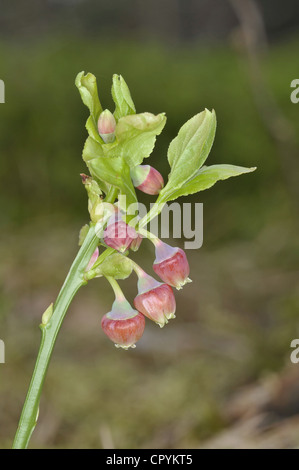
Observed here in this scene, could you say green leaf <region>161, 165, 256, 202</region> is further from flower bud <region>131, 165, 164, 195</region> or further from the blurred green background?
the blurred green background

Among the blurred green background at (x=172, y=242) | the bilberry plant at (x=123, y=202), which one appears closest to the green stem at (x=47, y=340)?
the bilberry plant at (x=123, y=202)

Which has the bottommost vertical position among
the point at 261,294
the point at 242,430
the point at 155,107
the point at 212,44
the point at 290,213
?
the point at 242,430

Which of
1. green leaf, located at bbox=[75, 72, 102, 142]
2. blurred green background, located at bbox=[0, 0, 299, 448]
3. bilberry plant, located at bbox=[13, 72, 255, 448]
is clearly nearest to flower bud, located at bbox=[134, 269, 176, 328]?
bilberry plant, located at bbox=[13, 72, 255, 448]

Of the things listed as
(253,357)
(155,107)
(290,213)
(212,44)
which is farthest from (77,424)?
(212,44)

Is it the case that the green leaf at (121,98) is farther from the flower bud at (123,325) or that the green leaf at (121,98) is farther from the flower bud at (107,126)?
the flower bud at (123,325)

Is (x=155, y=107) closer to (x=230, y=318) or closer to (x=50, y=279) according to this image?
(x=50, y=279)

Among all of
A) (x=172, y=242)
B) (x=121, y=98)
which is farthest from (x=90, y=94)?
(x=172, y=242)
